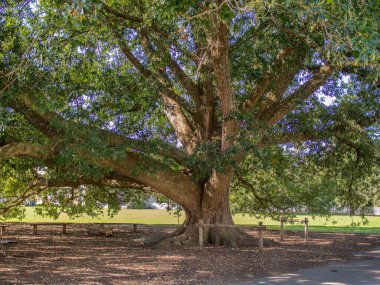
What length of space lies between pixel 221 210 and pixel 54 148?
625 cm

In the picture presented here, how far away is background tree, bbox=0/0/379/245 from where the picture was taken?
1036 cm

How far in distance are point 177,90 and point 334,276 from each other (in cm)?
1006

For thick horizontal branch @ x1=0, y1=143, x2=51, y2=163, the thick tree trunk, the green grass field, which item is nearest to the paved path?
the thick tree trunk

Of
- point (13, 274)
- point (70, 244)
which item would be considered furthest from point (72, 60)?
point (70, 244)

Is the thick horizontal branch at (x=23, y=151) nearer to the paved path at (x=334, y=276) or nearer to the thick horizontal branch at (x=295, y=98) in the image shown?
the paved path at (x=334, y=276)

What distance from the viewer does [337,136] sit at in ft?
51.7

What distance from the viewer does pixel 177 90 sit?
1816 centimetres

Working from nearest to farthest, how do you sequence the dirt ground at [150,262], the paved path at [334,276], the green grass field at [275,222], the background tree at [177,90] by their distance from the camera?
the paved path at [334,276]
the dirt ground at [150,262]
the background tree at [177,90]
the green grass field at [275,222]

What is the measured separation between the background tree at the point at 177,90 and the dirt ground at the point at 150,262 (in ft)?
7.29

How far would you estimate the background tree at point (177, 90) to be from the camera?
10359 mm

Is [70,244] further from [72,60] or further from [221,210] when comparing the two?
[72,60]

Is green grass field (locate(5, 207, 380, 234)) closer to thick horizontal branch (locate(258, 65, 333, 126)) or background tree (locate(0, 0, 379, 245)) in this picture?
background tree (locate(0, 0, 379, 245))

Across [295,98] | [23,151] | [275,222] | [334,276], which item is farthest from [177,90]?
[275,222]

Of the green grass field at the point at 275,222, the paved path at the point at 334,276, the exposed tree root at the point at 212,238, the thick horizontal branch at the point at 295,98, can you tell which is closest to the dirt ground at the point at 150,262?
the paved path at the point at 334,276
